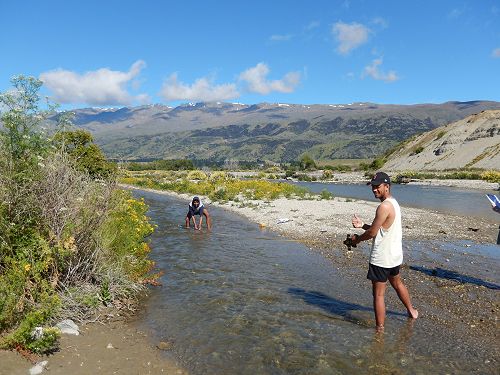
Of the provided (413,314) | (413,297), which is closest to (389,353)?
(413,314)

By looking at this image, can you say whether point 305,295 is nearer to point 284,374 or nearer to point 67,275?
point 284,374

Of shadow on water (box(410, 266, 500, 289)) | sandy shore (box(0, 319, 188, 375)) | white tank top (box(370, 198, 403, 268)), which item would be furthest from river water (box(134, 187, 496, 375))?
shadow on water (box(410, 266, 500, 289))

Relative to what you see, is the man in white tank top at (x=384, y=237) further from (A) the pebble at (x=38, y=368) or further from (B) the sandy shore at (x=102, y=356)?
A: (A) the pebble at (x=38, y=368)

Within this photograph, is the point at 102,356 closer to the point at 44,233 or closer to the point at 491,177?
the point at 44,233

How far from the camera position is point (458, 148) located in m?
105

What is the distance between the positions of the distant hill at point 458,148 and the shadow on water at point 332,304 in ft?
290

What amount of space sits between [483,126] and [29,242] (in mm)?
119702

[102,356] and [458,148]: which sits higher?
[458,148]

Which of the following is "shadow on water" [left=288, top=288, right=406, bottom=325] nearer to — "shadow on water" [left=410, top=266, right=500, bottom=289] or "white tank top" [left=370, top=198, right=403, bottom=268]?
"white tank top" [left=370, top=198, right=403, bottom=268]

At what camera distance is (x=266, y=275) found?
12.3 metres

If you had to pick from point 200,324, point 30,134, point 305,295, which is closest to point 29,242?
point 30,134

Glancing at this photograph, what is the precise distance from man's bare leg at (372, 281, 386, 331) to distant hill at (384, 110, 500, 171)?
8992 centimetres

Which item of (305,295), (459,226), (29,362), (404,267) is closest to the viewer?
(29,362)

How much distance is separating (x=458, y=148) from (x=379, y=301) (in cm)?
10935
